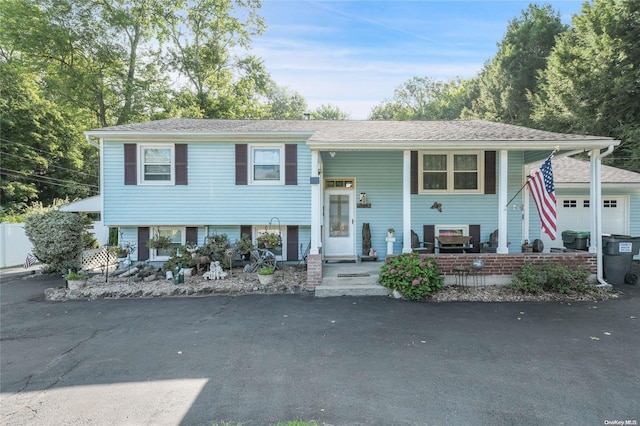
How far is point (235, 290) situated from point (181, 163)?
434 centimetres

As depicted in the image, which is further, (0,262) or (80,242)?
(0,262)

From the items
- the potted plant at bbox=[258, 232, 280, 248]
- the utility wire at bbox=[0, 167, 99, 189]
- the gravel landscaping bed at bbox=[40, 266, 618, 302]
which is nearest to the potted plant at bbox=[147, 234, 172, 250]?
the gravel landscaping bed at bbox=[40, 266, 618, 302]

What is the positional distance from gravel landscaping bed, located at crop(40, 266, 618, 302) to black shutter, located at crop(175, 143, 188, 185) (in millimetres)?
2950

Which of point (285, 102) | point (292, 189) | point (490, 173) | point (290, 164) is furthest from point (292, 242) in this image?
point (285, 102)

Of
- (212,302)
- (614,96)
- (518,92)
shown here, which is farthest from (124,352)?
(518,92)

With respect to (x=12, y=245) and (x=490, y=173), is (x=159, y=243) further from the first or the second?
(x=490, y=173)

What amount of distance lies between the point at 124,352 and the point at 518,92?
2661cm

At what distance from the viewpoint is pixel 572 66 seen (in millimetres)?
16969

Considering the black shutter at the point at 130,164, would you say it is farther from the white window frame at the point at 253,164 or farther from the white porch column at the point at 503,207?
the white porch column at the point at 503,207

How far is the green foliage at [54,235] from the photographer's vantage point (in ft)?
30.1

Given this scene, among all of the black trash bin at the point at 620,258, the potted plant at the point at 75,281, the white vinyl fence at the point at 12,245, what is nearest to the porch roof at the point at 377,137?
the black trash bin at the point at 620,258

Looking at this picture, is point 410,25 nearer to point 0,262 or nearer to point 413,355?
point 413,355

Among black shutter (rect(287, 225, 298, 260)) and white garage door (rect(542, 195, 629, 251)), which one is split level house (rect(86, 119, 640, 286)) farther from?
white garage door (rect(542, 195, 629, 251))

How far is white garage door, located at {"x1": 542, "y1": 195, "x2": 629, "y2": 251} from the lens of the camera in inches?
417
